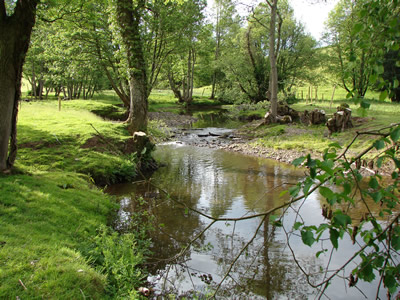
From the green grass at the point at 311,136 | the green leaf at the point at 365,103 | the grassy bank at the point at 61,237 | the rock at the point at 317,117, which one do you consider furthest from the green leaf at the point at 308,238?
the rock at the point at 317,117

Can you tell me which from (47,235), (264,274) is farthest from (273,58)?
(47,235)

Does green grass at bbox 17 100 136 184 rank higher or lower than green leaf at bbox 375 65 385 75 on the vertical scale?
lower

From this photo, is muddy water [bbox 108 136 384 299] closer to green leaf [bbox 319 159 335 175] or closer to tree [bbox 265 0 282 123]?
green leaf [bbox 319 159 335 175]

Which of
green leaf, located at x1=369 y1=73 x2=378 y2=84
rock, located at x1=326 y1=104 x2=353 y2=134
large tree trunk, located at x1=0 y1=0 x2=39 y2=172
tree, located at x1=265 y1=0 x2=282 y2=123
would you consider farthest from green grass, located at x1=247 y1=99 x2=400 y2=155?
green leaf, located at x1=369 y1=73 x2=378 y2=84

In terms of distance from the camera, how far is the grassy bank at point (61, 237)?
361 centimetres

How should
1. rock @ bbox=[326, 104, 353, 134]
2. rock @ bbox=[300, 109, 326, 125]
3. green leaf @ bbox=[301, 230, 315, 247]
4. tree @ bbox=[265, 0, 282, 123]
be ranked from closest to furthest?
green leaf @ bbox=[301, 230, 315, 247] → rock @ bbox=[326, 104, 353, 134] → rock @ bbox=[300, 109, 326, 125] → tree @ bbox=[265, 0, 282, 123]

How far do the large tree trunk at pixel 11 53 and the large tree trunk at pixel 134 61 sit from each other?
20.6 feet

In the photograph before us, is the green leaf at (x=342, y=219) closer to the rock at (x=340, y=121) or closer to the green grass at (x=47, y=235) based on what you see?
the green grass at (x=47, y=235)

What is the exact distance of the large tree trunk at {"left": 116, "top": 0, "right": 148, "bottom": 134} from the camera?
12648 millimetres

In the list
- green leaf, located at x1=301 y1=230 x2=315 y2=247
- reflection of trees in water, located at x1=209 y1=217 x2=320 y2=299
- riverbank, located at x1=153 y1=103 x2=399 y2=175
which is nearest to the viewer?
green leaf, located at x1=301 y1=230 x2=315 y2=247

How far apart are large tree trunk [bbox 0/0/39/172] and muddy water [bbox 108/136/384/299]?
3.24 metres

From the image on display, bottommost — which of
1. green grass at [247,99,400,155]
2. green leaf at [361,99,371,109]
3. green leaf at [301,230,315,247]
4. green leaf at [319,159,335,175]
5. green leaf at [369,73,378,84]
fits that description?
green grass at [247,99,400,155]

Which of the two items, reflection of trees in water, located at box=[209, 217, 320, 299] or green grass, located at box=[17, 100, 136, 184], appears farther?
green grass, located at box=[17, 100, 136, 184]

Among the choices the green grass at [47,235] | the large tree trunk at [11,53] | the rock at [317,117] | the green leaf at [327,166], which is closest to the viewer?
the green leaf at [327,166]
